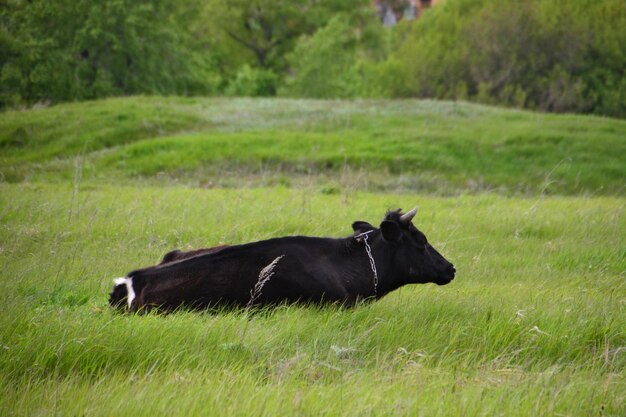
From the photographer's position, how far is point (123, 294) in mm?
7074

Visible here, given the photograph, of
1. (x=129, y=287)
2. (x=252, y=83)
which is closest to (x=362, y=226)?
(x=129, y=287)

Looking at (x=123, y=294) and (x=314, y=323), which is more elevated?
(x=123, y=294)

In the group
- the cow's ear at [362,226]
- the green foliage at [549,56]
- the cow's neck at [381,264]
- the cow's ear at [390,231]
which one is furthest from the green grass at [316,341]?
the green foliage at [549,56]

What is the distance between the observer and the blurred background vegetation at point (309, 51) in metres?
42.5

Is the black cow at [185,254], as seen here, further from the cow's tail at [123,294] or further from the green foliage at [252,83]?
the green foliage at [252,83]

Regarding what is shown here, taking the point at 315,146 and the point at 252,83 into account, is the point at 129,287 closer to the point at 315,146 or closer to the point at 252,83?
the point at 315,146

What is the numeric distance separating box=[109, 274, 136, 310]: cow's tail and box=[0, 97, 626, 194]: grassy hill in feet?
45.5

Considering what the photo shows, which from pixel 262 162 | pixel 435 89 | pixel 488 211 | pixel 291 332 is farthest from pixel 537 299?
pixel 435 89

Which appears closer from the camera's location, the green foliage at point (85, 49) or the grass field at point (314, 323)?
A: the grass field at point (314, 323)

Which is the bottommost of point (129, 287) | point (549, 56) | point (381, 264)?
point (381, 264)

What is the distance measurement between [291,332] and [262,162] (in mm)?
19302

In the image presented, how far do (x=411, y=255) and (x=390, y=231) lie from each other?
0.34m

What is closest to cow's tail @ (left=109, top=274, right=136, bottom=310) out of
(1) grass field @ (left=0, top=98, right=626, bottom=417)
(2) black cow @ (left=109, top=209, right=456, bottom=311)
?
(2) black cow @ (left=109, top=209, right=456, bottom=311)

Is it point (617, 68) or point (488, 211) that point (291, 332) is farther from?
point (617, 68)
